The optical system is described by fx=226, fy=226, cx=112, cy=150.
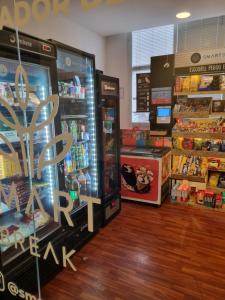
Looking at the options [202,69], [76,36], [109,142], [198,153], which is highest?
[76,36]

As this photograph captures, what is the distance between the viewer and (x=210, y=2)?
2.68 meters

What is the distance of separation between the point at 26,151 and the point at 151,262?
1.55 meters

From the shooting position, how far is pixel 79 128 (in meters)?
2.45

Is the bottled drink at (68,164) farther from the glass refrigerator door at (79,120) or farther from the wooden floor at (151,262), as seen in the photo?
the wooden floor at (151,262)

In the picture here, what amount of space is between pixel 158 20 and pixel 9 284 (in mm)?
3312

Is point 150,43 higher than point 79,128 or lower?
higher

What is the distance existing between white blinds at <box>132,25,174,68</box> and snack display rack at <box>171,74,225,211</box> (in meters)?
0.76

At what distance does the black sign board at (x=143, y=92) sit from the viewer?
3.99 meters

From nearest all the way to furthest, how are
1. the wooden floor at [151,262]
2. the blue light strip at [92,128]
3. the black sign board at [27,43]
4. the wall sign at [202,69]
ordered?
the black sign board at [27,43], the wooden floor at [151,262], the blue light strip at [92,128], the wall sign at [202,69]

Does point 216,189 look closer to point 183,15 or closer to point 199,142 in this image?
point 199,142

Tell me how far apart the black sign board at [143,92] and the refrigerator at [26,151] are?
8.19ft

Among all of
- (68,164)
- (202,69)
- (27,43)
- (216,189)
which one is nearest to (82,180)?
(68,164)

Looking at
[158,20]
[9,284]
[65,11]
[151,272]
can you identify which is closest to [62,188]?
[9,284]

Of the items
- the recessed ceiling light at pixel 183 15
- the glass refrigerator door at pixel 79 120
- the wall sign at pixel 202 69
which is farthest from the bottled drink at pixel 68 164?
the recessed ceiling light at pixel 183 15
